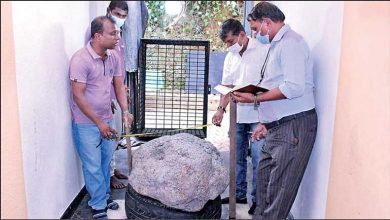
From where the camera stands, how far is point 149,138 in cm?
183

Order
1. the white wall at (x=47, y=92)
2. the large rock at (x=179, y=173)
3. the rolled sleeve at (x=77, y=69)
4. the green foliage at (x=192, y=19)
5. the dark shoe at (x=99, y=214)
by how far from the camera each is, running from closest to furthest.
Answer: the white wall at (x=47, y=92)
the green foliage at (x=192, y=19)
the large rock at (x=179, y=173)
the rolled sleeve at (x=77, y=69)
the dark shoe at (x=99, y=214)

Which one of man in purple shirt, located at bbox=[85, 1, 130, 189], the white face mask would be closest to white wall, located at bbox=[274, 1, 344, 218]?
the white face mask

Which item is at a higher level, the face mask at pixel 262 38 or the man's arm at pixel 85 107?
the face mask at pixel 262 38

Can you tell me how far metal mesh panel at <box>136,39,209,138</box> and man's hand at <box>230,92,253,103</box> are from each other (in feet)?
0.45

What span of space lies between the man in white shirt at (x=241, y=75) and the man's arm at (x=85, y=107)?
501 mm

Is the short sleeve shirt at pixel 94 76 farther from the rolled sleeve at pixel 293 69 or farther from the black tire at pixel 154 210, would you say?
the rolled sleeve at pixel 293 69

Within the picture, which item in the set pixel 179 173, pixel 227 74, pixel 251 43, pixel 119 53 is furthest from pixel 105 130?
pixel 251 43

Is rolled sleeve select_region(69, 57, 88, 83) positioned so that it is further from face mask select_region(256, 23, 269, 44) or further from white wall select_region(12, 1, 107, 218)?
face mask select_region(256, 23, 269, 44)

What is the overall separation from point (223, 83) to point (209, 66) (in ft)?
0.79

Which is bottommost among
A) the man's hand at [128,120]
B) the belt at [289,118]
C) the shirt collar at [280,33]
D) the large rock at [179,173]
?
the large rock at [179,173]

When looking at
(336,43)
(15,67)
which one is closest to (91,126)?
(15,67)

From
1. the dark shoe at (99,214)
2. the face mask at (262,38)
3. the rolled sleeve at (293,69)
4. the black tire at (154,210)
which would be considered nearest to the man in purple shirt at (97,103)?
the dark shoe at (99,214)

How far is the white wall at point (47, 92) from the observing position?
128cm

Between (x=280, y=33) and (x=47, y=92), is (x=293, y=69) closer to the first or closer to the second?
→ (x=280, y=33)
